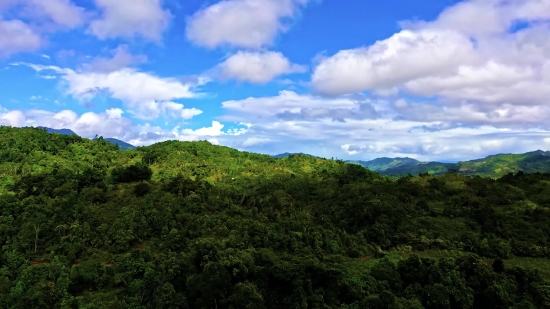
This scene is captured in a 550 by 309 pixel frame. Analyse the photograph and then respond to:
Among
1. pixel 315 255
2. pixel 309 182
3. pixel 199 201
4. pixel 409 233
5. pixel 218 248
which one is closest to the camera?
pixel 218 248

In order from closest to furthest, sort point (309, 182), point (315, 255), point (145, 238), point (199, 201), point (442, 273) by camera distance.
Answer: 1. point (442, 273)
2. point (315, 255)
3. point (145, 238)
4. point (199, 201)
5. point (309, 182)

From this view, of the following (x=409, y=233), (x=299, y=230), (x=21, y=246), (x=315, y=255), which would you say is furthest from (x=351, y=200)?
(x=21, y=246)

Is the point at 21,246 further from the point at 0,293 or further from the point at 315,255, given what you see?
the point at 315,255

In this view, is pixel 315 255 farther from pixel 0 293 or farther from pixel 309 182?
pixel 309 182

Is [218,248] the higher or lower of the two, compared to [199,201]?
lower

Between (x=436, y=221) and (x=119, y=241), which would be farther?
(x=436, y=221)

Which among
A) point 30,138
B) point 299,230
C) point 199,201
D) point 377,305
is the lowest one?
point 377,305
